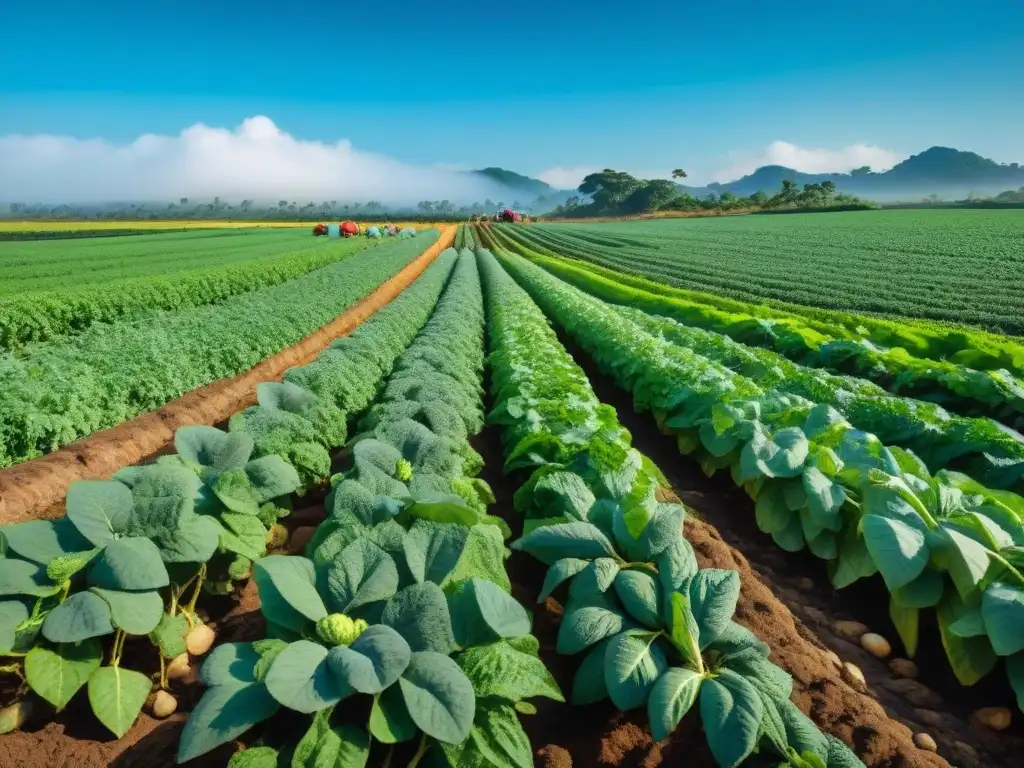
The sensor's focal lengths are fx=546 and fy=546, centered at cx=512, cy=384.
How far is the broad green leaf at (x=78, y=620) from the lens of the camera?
2.12 metres

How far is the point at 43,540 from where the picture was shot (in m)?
2.50

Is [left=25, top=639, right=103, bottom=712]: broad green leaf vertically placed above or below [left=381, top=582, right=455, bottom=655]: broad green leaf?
below

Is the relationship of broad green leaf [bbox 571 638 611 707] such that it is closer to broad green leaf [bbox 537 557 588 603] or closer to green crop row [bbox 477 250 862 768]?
green crop row [bbox 477 250 862 768]

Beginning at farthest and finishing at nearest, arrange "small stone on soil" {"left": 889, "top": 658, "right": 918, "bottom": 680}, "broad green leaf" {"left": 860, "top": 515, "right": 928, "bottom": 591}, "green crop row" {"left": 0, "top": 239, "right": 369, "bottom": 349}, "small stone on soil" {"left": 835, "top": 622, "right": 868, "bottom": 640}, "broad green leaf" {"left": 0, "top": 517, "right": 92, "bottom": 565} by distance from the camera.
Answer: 1. "green crop row" {"left": 0, "top": 239, "right": 369, "bottom": 349}
2. "small stone on soil" {"left": 835, "top": 622, "right": 868, "bottom": 640}
3. "small stone on soil" {"left": 889, "top": 658, "right": 918, "bottom": 680}
4. "broad green leaf" {"left": 860, "top": 515, "right": 928, "bottom": 591}
5. "broad green leaf" {"left": 0, "top": 517, "right": 92, "bottom": 565}

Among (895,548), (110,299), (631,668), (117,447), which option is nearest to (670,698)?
(631,668)

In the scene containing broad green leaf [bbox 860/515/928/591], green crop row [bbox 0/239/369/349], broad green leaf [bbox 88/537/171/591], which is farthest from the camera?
green crop row [bbox 0/239/369/349]

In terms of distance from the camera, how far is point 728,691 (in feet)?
6.69

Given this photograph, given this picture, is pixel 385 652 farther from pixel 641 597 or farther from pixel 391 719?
pixel 641 597

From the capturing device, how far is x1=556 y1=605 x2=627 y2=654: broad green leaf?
2303 millimetres

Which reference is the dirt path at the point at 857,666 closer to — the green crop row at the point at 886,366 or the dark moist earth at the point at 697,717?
the dark moist earth at the point at 697,717

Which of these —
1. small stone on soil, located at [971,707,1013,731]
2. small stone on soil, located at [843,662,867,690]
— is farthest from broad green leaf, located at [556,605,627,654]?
small stone on soil, located at [971,707,1013,731]

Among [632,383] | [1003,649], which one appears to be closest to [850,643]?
[1003,649]

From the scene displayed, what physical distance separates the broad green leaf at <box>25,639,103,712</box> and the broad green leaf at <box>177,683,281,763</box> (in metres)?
0.77

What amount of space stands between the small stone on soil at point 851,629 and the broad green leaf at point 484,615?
8.07 ft
